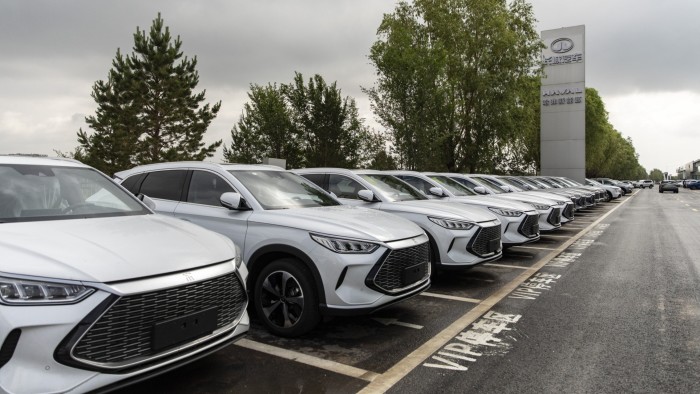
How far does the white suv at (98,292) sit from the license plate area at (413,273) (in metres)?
1.62

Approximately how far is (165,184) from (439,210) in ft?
12.0

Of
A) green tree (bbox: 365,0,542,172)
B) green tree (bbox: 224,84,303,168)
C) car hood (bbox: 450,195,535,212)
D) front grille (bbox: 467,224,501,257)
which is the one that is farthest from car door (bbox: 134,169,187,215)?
green tree (bbox: 224,84,303,168)

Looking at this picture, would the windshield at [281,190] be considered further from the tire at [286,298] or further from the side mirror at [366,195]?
the side mirror at [366,195]

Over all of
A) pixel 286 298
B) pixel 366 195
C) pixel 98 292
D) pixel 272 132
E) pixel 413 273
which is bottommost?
pixel 286 298

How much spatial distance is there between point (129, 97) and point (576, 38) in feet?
106

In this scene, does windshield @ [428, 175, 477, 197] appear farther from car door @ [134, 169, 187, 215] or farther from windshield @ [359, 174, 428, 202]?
car door @ [134, 169, 187, 215]

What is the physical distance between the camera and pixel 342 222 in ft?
14.4

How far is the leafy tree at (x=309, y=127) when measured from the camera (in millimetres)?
32812

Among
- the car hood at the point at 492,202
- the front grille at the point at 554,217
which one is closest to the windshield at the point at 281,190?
the car hood at the point at 492,202

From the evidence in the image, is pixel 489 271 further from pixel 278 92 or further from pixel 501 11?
pixel 278 92

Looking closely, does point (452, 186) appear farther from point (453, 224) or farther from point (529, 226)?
point (453, 224)

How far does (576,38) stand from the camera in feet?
112

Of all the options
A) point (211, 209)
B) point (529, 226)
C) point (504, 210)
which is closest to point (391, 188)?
point (504, 210)

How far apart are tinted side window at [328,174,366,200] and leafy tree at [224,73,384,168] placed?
76.2ft
